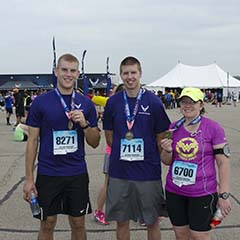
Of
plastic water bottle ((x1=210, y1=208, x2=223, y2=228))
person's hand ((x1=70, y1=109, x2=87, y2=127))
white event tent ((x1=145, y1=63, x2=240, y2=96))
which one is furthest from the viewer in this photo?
white event tent ((x1=145, y1=63, x2=240, y2=96))

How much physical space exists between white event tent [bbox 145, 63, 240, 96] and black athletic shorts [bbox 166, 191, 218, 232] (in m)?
44.4

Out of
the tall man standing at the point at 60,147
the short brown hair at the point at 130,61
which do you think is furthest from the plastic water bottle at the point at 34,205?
the short brown hair at the point at 130,61

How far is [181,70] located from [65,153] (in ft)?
157

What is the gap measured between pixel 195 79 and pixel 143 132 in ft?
152

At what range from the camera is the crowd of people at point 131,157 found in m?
3.36

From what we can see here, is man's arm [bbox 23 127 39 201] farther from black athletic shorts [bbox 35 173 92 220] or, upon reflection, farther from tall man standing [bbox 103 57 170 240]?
tall man standing [bbox 103 57 170 240]

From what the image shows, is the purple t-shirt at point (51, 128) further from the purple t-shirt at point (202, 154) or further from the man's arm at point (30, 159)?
the purple t-shirt at point (202, 154)

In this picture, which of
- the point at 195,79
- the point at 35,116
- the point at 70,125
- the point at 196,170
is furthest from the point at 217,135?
the point at 195,79

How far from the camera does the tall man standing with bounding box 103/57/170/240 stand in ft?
12.2

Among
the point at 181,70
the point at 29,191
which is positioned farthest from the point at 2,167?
the point at 181,70

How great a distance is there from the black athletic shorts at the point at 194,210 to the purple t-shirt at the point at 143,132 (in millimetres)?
385

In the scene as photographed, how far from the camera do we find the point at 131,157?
3.72m

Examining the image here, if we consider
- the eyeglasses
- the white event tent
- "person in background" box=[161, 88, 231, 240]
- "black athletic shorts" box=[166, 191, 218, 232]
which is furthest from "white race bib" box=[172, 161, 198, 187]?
the white event tent

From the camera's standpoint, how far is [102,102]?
233 inches
